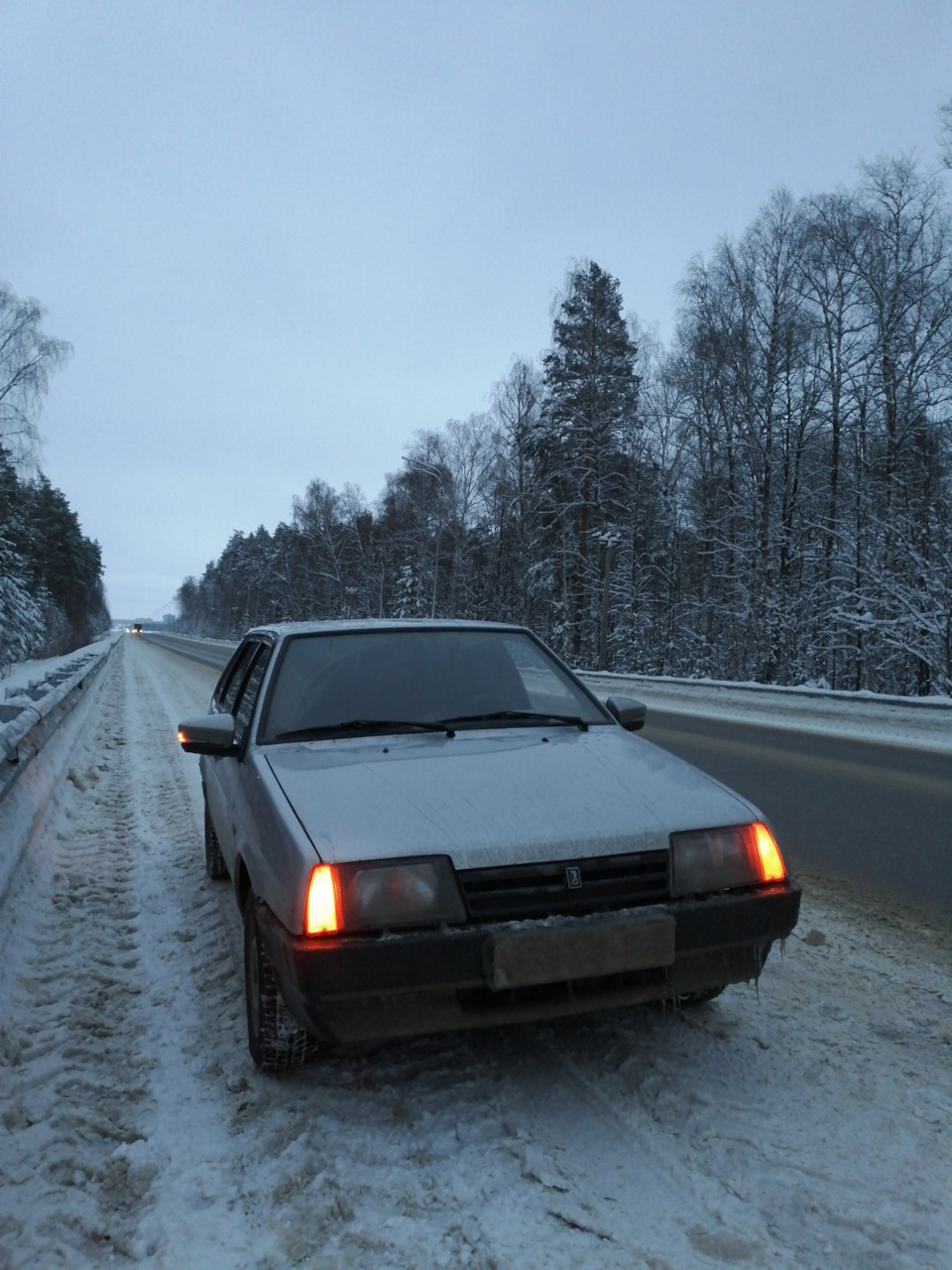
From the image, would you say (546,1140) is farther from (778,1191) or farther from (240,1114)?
(240,1114)

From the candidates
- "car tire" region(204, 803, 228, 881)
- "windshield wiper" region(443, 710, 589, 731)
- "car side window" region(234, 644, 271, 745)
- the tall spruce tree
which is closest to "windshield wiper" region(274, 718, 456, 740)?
"windshield wiper" region(443, 710, 589, 731)

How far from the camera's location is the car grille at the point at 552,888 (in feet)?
8.20

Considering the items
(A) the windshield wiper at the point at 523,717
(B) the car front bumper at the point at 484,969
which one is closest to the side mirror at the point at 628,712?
(A) the windshield wiper at the point at 523,717

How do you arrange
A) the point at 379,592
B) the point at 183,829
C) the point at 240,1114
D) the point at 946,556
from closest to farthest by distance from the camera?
the point at 240,1114 → the point at 183,829 → the point at 946,556 → the point at 379,592

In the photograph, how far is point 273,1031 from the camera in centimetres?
277

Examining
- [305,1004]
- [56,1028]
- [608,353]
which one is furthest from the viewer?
[608,353]

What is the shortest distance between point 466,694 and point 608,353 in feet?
97.2

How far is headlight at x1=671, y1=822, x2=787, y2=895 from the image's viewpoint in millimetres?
2688

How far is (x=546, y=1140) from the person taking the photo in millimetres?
2463

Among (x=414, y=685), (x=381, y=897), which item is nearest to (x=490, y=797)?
(x=381, y=897)

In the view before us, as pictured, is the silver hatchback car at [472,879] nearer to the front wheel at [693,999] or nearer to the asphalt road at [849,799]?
the front wheel at [693,999]

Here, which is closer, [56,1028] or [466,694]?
[56,1028]

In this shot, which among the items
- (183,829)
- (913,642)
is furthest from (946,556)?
(183,829)

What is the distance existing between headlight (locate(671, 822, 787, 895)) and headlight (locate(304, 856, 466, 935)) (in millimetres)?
715
